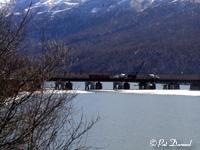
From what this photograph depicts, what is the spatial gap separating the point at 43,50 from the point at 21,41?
581 mm

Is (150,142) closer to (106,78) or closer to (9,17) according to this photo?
(9,17)

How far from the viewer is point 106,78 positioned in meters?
156

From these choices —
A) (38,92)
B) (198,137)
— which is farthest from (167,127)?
(38,92)

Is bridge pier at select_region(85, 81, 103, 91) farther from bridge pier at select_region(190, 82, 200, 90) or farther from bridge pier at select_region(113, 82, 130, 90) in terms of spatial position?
bridge pier at select_region(190, 82, 200, 90)

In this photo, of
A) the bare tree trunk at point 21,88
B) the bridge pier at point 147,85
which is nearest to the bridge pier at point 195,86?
the bridge pier at point 147,85

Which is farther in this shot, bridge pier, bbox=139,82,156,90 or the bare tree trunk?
bridge pier, bbox=139,82,156,90

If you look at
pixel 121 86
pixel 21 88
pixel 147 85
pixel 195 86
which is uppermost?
pixel 21 88

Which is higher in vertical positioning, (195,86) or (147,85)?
(147,85)

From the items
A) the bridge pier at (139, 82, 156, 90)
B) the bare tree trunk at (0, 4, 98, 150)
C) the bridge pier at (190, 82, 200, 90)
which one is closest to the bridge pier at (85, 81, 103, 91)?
the bridge pier at (139, 82, 156, 90)

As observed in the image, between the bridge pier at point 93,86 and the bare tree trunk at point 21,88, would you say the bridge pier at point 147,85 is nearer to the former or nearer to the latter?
the bridge pier at point 93,86

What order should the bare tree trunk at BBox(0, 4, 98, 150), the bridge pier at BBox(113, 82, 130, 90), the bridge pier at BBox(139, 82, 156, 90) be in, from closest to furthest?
the bare tree trunk at BBox(0, 4, 98, 150) → the bridge pier at BBox(139, 82, 156, 90) → the bridge pier at BBox(113, 82, 130, 90)

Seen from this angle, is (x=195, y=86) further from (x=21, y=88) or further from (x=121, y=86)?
(x=21, y=88)

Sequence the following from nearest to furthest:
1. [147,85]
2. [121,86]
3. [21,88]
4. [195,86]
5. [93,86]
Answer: [21,88] < [195,86] < [93,86] < [147,85] < [121,86]

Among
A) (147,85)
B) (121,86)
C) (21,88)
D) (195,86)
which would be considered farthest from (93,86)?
(21,88)
